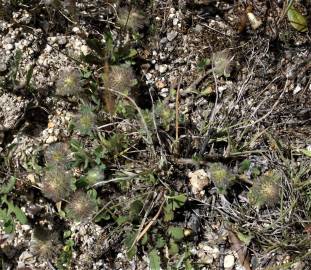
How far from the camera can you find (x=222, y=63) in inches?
125

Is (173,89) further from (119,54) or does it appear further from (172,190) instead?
(172,190)

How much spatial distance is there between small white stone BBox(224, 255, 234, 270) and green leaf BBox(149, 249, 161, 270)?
389 millimetres

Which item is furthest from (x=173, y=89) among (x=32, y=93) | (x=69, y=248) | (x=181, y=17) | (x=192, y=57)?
(x=69, y=248)

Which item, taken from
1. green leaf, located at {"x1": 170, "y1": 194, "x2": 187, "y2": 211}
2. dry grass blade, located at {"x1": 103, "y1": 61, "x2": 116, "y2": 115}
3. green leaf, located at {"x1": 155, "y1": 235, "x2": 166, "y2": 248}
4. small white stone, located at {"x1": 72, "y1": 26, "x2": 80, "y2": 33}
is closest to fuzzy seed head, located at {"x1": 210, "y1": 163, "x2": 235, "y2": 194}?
green leaf, located at {"x1": 170, "y1": 194, "x2": 187, "y2": 211}

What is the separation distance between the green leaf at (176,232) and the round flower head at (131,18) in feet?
3.88

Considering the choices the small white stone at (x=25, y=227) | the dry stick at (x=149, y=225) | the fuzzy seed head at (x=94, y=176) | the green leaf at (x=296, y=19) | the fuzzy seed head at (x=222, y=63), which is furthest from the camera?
the green leaf at (x=296, y=19)

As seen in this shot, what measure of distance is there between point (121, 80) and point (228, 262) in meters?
1.15

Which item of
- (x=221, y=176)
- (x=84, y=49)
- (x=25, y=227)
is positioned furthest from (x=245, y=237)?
(x=84, y=49)

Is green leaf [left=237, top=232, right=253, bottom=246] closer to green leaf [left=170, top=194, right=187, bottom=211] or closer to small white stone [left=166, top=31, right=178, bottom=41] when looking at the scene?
green leaf [left=170, top=194, right=187, bottom=211]

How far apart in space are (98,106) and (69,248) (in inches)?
31.0

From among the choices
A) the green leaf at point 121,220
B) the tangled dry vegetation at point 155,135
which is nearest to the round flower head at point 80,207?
the tangled dry vegetation at point 155,135

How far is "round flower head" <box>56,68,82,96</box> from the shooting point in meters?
2.99

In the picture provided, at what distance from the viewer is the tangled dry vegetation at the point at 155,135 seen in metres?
2.99

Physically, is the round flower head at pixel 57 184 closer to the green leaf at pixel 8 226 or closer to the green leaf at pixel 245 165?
the green leaf at pixel 8 226
